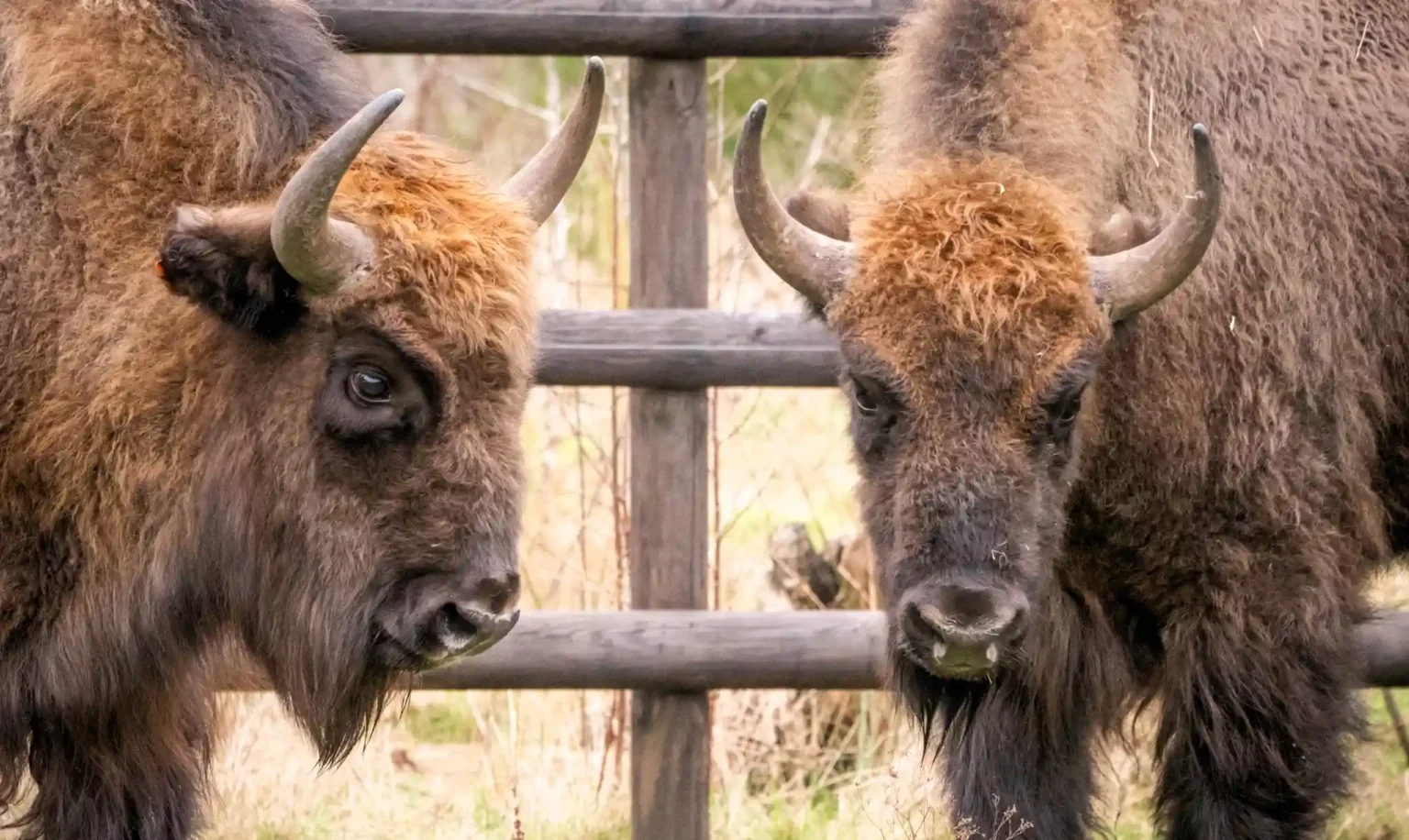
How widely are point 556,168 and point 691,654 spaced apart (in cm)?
172

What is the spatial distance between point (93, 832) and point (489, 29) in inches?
96.5

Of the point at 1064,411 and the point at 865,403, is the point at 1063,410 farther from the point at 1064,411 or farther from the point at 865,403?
the point at 865,403

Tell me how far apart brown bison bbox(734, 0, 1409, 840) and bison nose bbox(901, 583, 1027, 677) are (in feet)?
0.11

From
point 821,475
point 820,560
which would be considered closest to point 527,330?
point 820,560

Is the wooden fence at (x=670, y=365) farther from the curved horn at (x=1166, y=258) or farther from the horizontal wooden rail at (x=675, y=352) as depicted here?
the curved horn at (x=1166, y=258)

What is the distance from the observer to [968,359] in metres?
3.96

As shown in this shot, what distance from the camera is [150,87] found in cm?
396

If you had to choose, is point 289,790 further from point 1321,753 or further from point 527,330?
point 1321,753

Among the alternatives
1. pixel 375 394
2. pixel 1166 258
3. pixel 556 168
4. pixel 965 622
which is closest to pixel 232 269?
pixel 375 394

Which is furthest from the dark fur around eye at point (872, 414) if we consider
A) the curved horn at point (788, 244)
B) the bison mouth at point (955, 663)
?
the bison mouth at point (955, 663)

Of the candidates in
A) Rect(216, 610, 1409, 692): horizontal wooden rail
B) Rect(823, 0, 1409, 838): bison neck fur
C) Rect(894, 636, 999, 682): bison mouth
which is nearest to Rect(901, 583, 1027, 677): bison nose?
Rect(894, 636, 999, 682): bison mouth

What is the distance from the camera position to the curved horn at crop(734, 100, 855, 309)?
13.5ft

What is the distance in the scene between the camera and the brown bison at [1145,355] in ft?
13.1

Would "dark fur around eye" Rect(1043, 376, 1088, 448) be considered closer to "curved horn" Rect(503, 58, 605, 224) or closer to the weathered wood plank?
"curved horn" Rect(503, 58, 605, 224)
